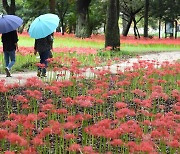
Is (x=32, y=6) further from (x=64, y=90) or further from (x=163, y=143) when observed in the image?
(x=163, y=143)

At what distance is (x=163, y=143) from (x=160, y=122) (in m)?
0.35

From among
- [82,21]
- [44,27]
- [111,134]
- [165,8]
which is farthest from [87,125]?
[165,8]

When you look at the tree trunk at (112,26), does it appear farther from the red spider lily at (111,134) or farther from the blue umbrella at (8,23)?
the red spider lily at (111,134)

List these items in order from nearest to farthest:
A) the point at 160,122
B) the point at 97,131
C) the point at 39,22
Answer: the point at 97,131 < the point at 160,122 < the point at 39,22

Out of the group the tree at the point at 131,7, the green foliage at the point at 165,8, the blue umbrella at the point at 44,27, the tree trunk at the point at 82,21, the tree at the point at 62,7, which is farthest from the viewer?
the tree at the point at 131,7

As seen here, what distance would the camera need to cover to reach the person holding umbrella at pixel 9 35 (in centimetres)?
1157

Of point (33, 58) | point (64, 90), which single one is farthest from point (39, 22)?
point (33, 58)

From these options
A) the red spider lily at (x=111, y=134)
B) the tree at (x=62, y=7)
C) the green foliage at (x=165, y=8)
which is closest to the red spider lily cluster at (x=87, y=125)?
the red spider lily at (x=111, y=134)

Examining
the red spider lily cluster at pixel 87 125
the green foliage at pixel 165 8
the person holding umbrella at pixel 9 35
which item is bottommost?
the red spider lily cluster at pixel 87 125

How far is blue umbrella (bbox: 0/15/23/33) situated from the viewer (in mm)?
11508

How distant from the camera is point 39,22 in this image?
11.3 metres

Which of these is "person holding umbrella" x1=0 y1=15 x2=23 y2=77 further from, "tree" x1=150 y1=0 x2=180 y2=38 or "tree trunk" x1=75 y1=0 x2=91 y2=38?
"tree" x1=150 y1=0 x2=180 y2=38

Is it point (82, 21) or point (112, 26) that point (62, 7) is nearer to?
point (82, 21)

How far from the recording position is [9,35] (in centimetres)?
1238
